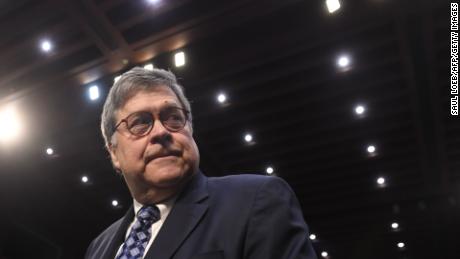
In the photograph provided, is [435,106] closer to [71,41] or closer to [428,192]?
[428,192]

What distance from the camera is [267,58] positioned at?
21.2 ft

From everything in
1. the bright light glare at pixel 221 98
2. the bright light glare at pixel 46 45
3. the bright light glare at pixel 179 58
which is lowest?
the bright light glare at pixel 46 45

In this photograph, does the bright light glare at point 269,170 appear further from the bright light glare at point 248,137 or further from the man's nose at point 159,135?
the man's nose at point 159,135

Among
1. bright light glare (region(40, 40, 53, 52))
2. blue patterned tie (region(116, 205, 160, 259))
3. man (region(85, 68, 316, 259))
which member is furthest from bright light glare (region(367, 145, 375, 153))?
blue patterned tie (region(116, 205, 160, 259))

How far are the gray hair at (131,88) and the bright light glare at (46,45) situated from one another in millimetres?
4931

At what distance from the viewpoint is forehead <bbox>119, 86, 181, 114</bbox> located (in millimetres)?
1386

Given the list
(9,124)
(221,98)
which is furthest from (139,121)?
(9,124)

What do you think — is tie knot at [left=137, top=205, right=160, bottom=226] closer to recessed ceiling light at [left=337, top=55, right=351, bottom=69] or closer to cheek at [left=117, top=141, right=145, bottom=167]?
cheek at [left=117, top=141, right=145, bottom=167]

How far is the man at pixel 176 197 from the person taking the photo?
A: 40.3 inches

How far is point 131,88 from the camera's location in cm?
144

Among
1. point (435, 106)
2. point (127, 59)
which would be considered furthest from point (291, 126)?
point (127, 59)

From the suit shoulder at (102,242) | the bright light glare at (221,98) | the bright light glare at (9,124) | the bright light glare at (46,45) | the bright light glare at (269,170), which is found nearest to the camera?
the suit shoulder at (102,242)

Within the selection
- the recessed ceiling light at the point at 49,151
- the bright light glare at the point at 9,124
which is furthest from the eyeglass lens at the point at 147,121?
the recessed ceiling light at the point at 49,151

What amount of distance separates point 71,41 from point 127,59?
82 cm
